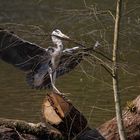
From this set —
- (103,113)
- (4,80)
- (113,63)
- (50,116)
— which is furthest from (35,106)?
(113,63)

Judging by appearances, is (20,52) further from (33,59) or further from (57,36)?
(57,36)

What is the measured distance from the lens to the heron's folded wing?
8.17 metres

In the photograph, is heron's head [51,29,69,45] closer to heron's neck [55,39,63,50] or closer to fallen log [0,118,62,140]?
heron's neck [55,39,63,50]

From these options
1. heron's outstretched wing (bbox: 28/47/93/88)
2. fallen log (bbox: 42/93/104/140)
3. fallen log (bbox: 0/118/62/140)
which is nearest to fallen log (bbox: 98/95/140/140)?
fallen log (bbox: 42/93/104/140)

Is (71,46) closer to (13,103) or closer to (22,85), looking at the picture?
(13,103)

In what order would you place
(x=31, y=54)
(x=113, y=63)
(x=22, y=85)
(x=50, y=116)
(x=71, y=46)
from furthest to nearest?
1. (x=22, y=85)
2. (x=31, y=54)
3. (x=50, y=116)
4. (x=71, y=46)
5. (x=113, y=63)

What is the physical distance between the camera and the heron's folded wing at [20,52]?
8.17 meters

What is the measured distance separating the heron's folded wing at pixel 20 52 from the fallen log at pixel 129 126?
156 centimetres

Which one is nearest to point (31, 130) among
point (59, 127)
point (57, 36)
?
point (59, 127)

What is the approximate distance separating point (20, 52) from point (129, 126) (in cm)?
217

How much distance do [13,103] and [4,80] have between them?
2.13m

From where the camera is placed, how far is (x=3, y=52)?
8477mm

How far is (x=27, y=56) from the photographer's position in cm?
842

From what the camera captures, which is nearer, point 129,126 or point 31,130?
point 129,126
